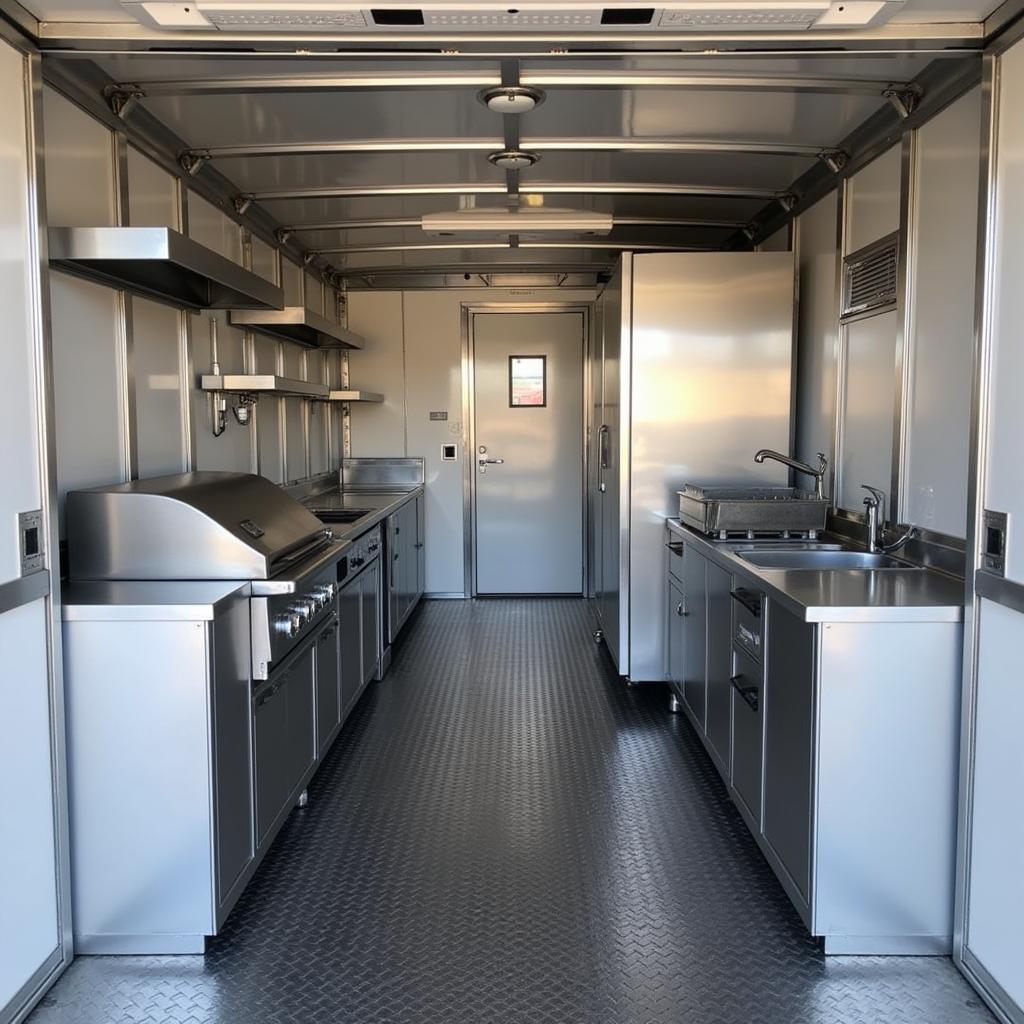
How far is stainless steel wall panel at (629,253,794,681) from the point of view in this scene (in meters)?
4.20

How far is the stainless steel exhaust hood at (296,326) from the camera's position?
3936 millimetres

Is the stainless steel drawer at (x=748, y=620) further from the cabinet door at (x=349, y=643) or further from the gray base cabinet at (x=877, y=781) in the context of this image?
the cabinet door at (x=349, y=643)

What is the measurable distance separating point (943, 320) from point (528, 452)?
434cm

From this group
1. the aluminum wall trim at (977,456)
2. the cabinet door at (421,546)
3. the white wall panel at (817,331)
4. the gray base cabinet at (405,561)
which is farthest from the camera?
the cabinet door at (421,546)

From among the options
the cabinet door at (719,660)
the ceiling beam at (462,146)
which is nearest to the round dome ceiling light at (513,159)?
the ceiling beam at (462,146)

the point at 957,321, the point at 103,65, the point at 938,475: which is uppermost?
the point at 103,65

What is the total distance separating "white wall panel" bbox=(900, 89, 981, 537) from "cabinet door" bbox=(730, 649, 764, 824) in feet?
2.42

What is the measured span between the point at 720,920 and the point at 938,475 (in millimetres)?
1487

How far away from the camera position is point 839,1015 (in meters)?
2.02

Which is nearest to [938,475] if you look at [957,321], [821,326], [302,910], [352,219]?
[957,321]

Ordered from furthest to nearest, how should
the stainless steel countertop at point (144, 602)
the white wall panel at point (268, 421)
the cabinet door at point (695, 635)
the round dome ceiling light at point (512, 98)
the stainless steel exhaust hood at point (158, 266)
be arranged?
the white wall panel at point (268, 421) < the cabinet door at point (695, 635) < the round dome ceiling light at point (512, 98) < the stainless steel exhaust hood at point (158, 266) < the stainless steel countertop at point (144, 602)

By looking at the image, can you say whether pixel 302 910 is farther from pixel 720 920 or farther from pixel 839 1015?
pixel 839 1015

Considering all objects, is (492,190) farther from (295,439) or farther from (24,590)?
(24,590)

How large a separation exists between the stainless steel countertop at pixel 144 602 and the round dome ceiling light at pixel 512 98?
174cm
